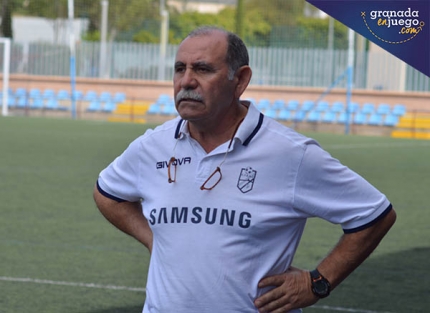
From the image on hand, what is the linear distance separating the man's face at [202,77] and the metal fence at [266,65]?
31812 millimetres

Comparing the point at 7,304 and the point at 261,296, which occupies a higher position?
the point at 261,296

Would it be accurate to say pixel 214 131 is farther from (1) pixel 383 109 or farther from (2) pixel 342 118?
(1) pixel 383 109

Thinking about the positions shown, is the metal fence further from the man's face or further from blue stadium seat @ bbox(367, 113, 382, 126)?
the man's face

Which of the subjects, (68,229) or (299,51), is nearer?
(68,229)

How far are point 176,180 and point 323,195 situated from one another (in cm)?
52

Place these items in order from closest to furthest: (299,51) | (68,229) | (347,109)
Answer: (68,229) < (347,109) < (299,51)

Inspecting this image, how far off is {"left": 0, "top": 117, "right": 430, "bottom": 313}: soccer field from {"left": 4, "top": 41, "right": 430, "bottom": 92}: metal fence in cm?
1790

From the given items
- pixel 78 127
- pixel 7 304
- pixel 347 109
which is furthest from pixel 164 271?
pixel 347 109

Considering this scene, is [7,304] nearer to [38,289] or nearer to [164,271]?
[38,289]

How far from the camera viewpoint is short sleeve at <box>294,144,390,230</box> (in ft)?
12.0

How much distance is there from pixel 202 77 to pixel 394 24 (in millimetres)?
1381

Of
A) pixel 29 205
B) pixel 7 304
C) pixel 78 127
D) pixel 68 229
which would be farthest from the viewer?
pixel 78 127

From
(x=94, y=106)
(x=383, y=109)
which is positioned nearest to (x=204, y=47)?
(x=383, y=109)

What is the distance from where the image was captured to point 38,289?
779 cm
